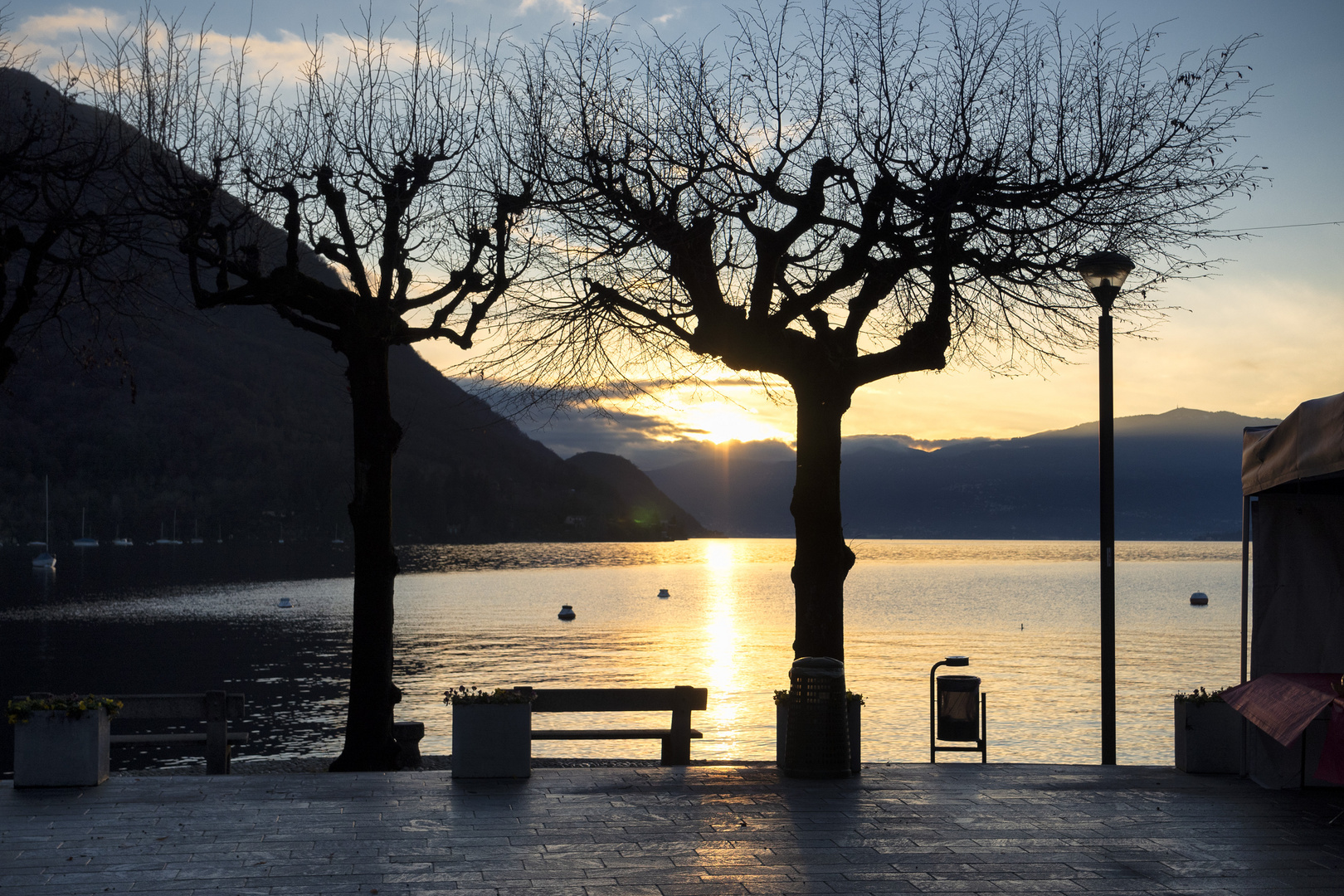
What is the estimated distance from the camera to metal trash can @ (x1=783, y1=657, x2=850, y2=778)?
1077 cm

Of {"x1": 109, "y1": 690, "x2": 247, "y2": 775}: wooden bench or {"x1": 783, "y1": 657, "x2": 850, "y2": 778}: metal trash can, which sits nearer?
{"x1": 783, "y1": 657, "x2": 850, "y2": 778}: metal trash can

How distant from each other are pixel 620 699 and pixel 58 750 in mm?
5645

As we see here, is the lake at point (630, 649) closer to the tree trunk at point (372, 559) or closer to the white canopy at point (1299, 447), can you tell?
the tree trunk at point (372, 559)

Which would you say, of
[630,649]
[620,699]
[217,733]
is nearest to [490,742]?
[620,699]

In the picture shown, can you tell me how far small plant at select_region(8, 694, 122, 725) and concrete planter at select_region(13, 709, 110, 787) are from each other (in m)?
0.03

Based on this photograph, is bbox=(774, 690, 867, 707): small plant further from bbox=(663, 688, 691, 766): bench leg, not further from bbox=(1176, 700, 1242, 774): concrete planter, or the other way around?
bbox=(1176, 700, 1242, 774): concrete planter

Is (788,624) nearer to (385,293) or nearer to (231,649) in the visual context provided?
(231,649)

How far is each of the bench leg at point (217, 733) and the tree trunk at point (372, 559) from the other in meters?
1.62

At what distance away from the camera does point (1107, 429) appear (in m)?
12.6

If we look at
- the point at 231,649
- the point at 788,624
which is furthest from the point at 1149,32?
the point at 788,624

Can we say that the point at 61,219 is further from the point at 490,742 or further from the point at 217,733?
the point at 490,742

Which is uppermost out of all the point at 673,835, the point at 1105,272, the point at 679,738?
the point at 1105,272

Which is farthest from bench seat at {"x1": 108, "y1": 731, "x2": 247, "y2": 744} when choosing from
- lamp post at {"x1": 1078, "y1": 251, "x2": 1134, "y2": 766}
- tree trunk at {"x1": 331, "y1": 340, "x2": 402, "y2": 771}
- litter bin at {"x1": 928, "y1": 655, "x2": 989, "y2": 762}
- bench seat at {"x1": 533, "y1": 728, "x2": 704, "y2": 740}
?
lamp post at {"x1": 1078, "y1": 251, "x2": 1134, "y2": 766}

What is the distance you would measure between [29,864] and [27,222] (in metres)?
8.34
